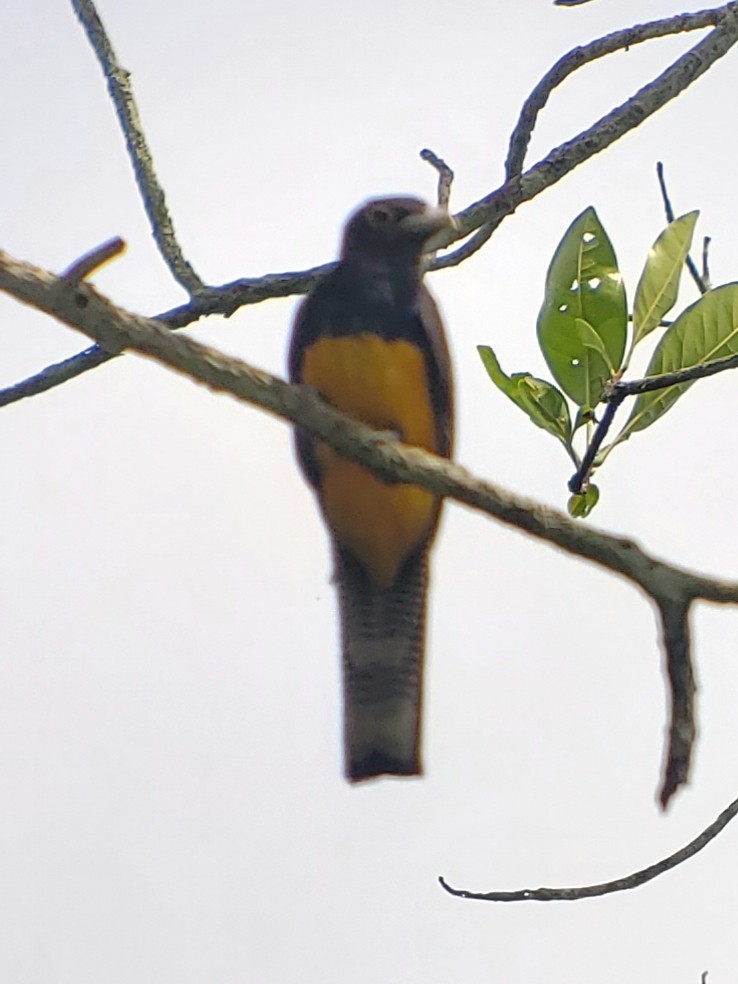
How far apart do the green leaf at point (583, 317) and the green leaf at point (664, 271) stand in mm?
103

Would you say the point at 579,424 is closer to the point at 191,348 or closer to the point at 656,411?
the point at 656,411

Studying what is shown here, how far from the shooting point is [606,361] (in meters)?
4.10

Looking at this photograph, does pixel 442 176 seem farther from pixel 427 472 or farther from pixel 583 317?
pixel 427 472

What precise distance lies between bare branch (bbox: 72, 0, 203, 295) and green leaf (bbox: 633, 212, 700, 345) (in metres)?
1.38

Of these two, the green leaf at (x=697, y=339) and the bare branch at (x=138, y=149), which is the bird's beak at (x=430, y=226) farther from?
the green leaf at (x=697, y=339)

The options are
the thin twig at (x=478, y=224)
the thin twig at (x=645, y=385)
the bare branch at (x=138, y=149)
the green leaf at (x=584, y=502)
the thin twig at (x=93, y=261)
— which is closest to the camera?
the thin twig at (x=93, y=261)

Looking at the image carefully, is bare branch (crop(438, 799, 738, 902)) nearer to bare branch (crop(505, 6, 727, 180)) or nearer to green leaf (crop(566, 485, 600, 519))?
green leaf (crop(566, 485, 600, 519))

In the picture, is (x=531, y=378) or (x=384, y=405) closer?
(x=531, y=378)

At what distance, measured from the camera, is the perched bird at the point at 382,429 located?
4.50m

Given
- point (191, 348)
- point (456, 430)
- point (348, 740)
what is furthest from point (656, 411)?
point (191, 348)

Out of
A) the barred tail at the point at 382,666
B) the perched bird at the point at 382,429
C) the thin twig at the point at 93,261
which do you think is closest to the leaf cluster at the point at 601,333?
the perched bird at the point at 382,429

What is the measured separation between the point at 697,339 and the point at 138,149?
1.74 meters

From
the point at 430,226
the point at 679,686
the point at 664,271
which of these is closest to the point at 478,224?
the point at 430,226

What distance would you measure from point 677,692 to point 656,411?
4.65ft
